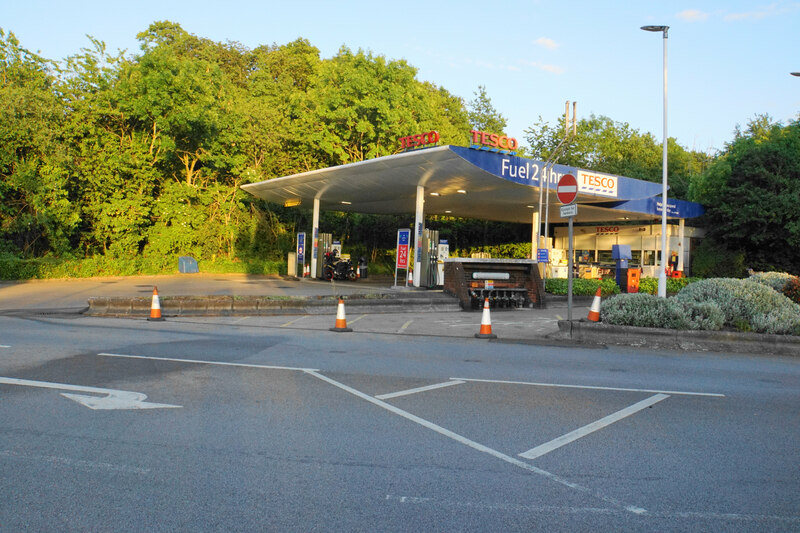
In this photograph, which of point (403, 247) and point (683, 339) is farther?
point (403, 247)

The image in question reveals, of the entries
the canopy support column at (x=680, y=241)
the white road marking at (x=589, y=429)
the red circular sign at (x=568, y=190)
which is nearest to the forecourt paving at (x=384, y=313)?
the red circular sign at (x=568, y=190)

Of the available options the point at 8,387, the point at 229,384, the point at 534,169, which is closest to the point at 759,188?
the point at 534,169

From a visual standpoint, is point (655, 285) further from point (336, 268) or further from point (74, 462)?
point (74, 462)

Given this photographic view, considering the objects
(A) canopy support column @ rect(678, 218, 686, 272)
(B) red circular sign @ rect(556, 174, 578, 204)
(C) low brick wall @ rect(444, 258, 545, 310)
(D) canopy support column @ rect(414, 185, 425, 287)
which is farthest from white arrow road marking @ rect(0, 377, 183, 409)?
(A) canopy support column @ rect(678, 218, 686, 272)

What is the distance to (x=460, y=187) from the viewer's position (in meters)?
24.0

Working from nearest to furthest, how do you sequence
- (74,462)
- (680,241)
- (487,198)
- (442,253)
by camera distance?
(74,462) → (442,253) → (487,198) → (680,241)

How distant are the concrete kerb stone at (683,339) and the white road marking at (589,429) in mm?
4784

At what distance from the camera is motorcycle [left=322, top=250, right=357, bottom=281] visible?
2967cm

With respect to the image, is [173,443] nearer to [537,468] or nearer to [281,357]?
[537,468]

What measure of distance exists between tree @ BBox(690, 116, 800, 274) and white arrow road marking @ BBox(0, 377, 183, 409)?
32.4 metres

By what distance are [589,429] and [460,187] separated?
738 inches

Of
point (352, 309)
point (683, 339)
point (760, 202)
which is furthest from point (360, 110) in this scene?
point (683, 339)

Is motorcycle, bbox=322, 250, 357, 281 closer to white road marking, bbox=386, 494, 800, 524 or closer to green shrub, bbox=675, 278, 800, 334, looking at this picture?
green shrub, bbox=675, 278, 800, 334

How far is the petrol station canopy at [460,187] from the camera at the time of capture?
20.1 metres
